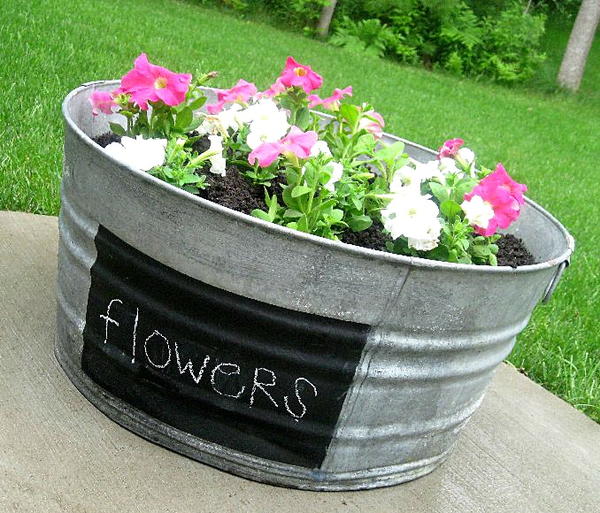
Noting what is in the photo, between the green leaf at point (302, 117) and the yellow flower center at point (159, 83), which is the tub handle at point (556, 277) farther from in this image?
the yellow flower center at point (159, 83)

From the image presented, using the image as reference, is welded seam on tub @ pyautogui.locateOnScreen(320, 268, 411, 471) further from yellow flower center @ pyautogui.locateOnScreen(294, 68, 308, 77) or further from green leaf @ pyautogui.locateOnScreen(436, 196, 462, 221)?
yellow flower center @ pyautogui.locateOnScreen(294, 68, 308, 77)

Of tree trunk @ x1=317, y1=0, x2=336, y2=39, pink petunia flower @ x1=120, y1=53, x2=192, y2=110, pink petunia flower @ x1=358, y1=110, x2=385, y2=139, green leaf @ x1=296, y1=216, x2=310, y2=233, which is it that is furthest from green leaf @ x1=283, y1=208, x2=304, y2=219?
tree trunk @ x1=317, y1=0, x2=336, y2=39

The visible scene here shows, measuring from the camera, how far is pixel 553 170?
23.0 feet

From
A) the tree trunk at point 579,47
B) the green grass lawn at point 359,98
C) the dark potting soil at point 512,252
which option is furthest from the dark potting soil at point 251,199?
the tree trunk at point 579,47

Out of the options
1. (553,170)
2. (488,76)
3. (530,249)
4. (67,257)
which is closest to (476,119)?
(553,170)

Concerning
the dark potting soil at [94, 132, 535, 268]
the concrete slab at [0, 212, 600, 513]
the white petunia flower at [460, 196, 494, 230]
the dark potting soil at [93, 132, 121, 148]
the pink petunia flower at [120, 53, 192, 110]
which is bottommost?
the concrete slab at [0, 212, 600, 513]

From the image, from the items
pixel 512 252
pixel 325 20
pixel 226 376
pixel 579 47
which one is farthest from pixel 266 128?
pixel 579 47

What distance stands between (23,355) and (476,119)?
746 cm

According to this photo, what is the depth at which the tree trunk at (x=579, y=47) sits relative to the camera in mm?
12555

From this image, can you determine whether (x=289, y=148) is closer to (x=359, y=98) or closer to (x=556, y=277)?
(x=556, y=277)

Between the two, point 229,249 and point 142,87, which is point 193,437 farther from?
point 142,87

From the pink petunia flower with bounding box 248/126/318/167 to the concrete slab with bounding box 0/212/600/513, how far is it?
67 centimetres

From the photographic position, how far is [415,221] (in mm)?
1533

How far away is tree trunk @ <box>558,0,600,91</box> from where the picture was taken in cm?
1255
